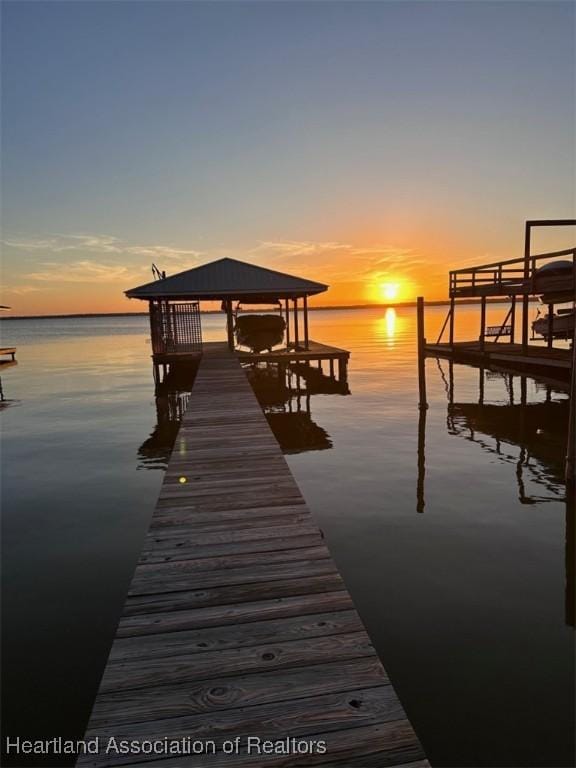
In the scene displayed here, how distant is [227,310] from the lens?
894 inches

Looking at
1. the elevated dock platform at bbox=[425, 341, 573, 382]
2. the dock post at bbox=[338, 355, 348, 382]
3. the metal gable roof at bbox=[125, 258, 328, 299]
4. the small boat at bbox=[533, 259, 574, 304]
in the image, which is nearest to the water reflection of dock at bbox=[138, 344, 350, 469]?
the dock post at bbox=[338, 355, 348, 382]

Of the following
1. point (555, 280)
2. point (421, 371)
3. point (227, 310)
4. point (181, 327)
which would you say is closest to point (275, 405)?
point (421, 371)

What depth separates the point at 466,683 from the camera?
3.85 meters

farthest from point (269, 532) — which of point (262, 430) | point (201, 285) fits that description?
point (201, 285)

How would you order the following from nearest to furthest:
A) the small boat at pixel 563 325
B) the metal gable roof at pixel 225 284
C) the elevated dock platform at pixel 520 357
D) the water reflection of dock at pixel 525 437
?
the water reflection of dock at pixel 525 437 < the elevated dock platform at pixel 520 357 < the metal gable roof at pixel 225 284 < the small boat at pixel 563 325

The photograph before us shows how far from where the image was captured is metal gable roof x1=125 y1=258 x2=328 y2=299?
1925 centimetres

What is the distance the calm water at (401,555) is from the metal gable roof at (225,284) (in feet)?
22.1

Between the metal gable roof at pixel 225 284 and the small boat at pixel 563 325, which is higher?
the metal gable roof at pixel 225 284

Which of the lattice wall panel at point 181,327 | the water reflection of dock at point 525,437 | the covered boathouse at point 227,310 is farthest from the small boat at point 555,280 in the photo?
the lattice wall panel at point 181,327

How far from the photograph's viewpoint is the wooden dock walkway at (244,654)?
2.12 meters

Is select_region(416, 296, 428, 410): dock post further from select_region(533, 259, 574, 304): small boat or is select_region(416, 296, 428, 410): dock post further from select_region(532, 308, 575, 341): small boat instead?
select_region(532, 308, 575, 341): small boat

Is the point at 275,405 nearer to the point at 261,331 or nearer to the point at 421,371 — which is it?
the point at 421,371

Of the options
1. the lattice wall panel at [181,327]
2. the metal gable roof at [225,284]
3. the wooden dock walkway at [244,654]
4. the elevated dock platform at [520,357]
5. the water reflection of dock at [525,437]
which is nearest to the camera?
the wooden dock walkway at [244,654]

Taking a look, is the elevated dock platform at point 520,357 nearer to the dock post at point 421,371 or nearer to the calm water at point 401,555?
the calm water at point 401,555
